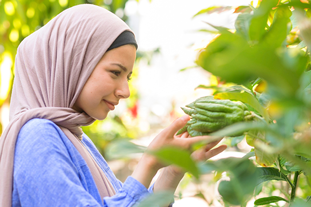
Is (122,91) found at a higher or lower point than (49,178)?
higher

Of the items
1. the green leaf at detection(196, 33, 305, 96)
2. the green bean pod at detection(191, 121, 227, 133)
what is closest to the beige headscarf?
the green bean pod at detection(191, 121, 227, 133)

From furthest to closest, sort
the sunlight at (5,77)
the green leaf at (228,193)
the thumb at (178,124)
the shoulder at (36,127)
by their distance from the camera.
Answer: the sunlight at (5,77) → the shoulder at (36,127) → the thumb at (178,124) → the green leaf at (228,193)

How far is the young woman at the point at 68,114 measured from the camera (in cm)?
64

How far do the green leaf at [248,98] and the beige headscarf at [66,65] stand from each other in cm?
52

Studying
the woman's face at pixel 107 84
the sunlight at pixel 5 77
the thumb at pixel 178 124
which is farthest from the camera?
the sunlight at pixel 5 77

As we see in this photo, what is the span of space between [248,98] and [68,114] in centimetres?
60

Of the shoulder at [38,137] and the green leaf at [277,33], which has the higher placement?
the green leaf at [277,33]

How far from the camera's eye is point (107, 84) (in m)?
0.83

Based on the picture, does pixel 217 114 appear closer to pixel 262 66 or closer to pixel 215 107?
pixel 215 107

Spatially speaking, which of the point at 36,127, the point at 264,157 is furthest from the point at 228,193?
the point at 36,127

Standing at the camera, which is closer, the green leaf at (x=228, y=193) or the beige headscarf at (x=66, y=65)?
the green leaf at (x=228, y=193)

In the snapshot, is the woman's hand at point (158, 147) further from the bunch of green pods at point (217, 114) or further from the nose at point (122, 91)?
the nose at point (122, 91)

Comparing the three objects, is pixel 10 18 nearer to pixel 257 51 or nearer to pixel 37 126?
pixel 37 126

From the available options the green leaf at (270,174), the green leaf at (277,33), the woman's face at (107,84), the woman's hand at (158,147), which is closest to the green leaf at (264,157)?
the green leaf at (270,174)
